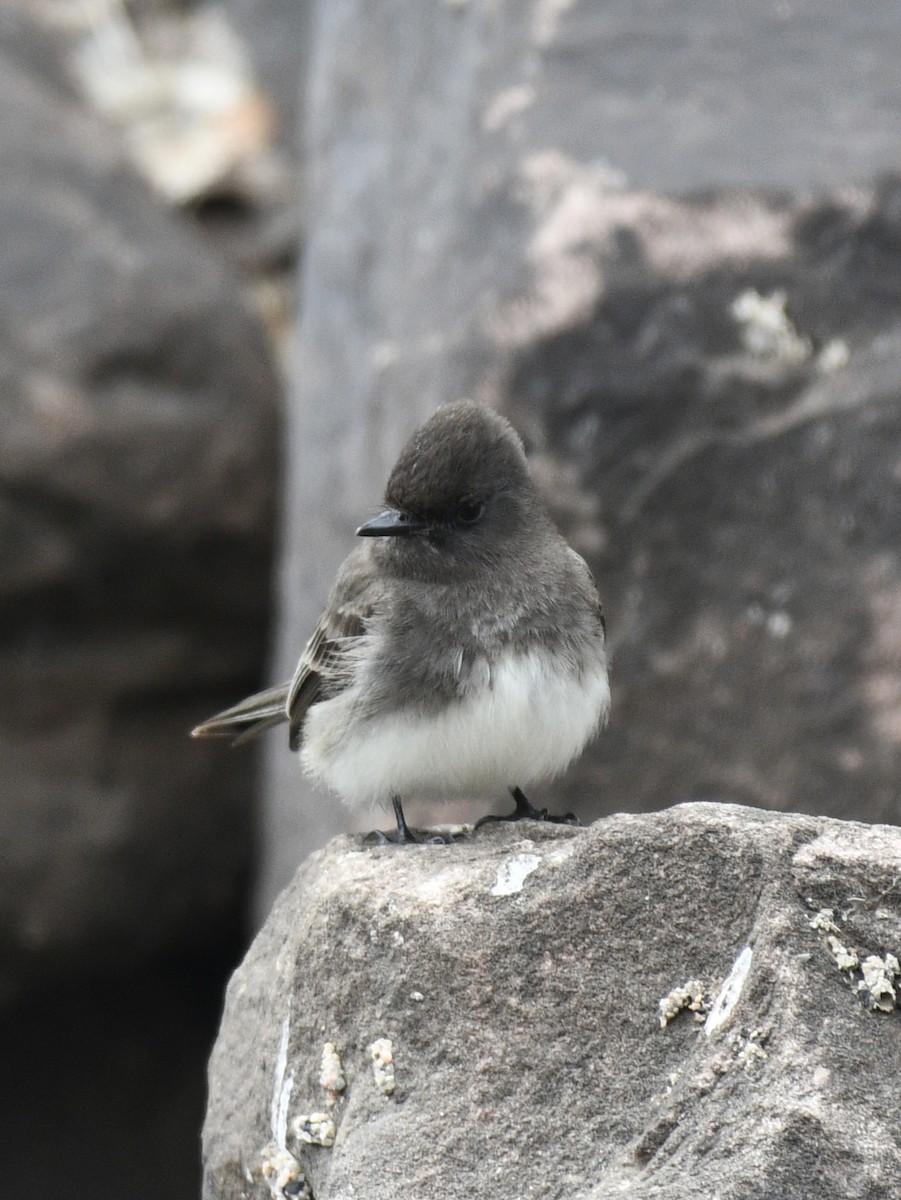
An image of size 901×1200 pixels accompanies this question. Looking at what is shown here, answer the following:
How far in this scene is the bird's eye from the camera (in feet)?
15.0

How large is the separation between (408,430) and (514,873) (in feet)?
11.8

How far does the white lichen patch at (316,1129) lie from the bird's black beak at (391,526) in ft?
5.64

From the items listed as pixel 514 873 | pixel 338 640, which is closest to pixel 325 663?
Result: pixel 338 640

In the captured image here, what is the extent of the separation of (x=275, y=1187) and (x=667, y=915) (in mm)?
998

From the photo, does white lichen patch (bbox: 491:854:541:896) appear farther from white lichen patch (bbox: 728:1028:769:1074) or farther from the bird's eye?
the bird's eye

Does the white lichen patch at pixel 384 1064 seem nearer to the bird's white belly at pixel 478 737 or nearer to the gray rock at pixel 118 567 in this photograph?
the bird's white belly at pixel 478 737

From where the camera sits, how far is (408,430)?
6547 mm

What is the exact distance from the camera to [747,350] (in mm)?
6012

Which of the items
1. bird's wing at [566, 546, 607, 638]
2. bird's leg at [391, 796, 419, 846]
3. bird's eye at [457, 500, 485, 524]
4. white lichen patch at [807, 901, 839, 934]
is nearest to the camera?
white lichen patch at [807, 901, 839, 934]

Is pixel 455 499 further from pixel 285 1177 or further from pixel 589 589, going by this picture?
→ pixel 285 1177

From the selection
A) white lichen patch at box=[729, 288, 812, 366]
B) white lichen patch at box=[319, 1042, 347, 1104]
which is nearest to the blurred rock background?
white lichen patch at box=[729, 288, 812, 366]

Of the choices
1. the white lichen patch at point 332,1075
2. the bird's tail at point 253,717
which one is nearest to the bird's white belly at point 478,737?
the bird's tail at point 253,717

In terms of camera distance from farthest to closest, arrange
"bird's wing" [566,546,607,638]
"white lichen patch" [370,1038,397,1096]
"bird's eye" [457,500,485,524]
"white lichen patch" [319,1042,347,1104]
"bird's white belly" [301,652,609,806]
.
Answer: "bird's wing" [566,546,607,638] → "bird's eye" [457,500,485,524] → "bird's white belly" [301,652,609,806] → "white lichen patch" [319,1042,347,1104] → "white lichen patch" [370,1038,397,1096]

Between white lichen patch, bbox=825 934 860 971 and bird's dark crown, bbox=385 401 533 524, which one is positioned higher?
bird's dark crown, bbox=385 401 533 524
